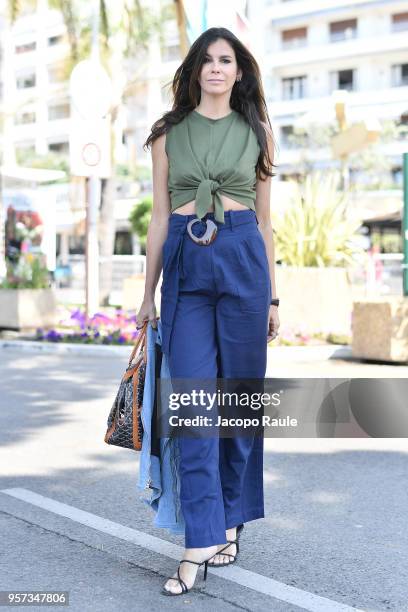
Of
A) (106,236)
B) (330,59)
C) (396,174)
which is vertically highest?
(330,59)

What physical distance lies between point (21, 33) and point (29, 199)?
52.8m

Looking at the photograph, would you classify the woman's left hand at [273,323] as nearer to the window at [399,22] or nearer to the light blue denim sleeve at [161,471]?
the light blue denim sleeve at [161,471]

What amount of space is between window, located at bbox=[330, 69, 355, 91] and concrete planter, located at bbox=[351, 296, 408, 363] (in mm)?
50133

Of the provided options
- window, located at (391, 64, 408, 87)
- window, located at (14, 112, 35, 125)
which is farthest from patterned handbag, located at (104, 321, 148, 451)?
window, located at (14, 112, 35, 125)

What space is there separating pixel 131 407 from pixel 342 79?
58574mm

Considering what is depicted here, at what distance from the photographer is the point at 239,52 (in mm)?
3633

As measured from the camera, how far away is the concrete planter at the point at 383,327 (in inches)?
437

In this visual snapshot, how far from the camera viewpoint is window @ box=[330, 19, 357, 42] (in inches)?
2327

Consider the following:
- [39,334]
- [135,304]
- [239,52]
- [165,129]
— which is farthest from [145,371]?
[135,304]

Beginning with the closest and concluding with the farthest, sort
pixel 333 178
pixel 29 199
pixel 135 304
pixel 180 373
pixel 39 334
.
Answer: pixel 180 373 → pixel 39 334 → pixel 333 178 → pixel 135 304 → pixel 29 199

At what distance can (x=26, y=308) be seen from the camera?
14.8 m

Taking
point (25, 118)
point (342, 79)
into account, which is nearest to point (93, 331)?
point (342, 79)

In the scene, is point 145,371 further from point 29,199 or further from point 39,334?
point 29,199

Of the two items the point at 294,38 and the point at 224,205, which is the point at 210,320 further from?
the point at 294,38
